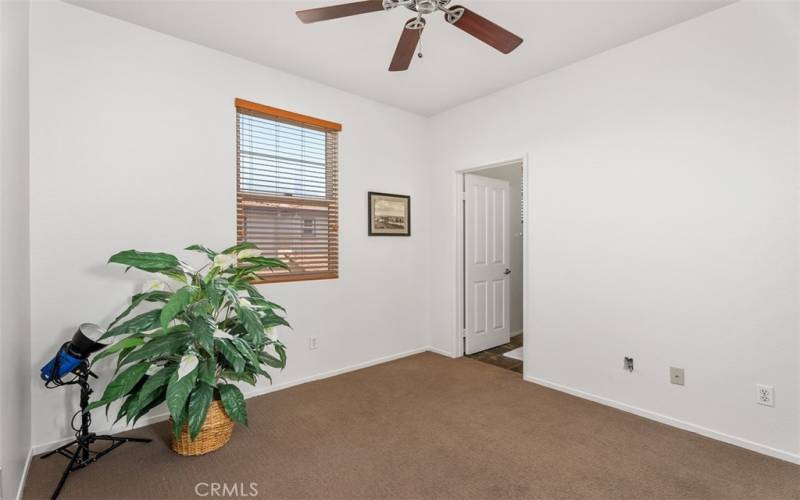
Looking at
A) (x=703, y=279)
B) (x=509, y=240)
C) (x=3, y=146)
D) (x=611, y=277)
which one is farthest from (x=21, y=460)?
(x=509, y=240)

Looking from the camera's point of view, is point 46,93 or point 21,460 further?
point 46,93

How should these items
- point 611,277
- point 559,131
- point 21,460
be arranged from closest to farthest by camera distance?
1. point 21,460
2. point 611,277
3. point 559,131

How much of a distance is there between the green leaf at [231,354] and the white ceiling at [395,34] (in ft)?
6.71

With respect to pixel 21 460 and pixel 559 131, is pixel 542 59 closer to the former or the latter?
pixel 559 131

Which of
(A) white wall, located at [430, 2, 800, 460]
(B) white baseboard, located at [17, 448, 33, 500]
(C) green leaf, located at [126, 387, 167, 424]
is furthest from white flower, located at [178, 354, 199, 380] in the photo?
(A) white wall, located at [430, 2, 800, 460]

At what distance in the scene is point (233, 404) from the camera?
217 centimetres

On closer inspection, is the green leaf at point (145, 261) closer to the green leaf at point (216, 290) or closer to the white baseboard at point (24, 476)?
the green leaf at point (216, 290)

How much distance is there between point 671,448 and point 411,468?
5.24 ft

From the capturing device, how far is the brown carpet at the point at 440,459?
75.9 inches

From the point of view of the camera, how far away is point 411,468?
6.91 feet

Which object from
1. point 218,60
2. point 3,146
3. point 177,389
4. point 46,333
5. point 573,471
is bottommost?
point 573,471

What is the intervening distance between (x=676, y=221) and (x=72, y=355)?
376 cm

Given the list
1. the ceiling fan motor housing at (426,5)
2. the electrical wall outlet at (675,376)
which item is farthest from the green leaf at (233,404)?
the electrical wall outlet at (675,376)

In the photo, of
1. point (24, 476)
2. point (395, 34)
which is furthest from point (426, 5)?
point (24, 476)
